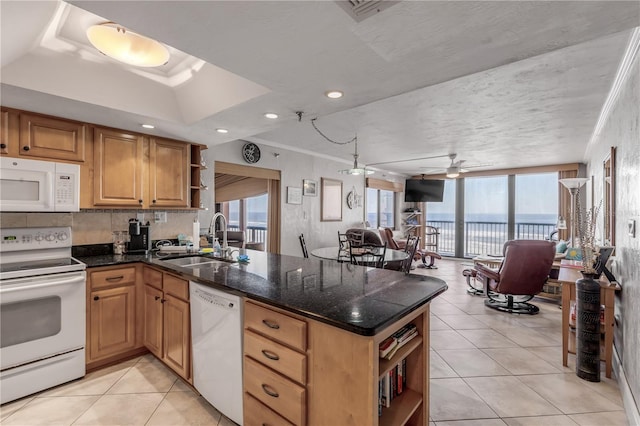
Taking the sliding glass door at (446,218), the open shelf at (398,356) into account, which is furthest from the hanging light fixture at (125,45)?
the sliding glass door at (446,218)

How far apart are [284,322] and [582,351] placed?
Result: 2556 mm

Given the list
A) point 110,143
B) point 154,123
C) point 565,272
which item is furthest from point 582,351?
point 110,143

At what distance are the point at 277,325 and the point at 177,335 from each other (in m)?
1.19

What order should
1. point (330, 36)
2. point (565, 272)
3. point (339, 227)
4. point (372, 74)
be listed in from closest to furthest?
point (330, 36) → point (372, 74) → point (565, 272) → point (339, 227)

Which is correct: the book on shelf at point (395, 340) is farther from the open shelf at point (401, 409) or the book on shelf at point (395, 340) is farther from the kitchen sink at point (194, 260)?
the kitchen sink at point (194, 260)

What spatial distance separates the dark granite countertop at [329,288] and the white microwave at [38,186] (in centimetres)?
57

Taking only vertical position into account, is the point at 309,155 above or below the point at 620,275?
above

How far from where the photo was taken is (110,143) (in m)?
2.88

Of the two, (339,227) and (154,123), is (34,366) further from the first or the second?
(339,227)

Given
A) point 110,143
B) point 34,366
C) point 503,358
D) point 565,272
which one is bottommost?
point 503,358

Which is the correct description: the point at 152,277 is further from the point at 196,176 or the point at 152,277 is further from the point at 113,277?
the point at 196,176

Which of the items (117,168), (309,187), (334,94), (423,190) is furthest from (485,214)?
(117,168)

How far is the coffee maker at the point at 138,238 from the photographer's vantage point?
10.2ft

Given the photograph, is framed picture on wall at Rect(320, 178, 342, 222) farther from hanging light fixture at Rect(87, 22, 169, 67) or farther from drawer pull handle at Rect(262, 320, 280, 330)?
drawer pull handle at Rect(262, 320, 280, 330)
